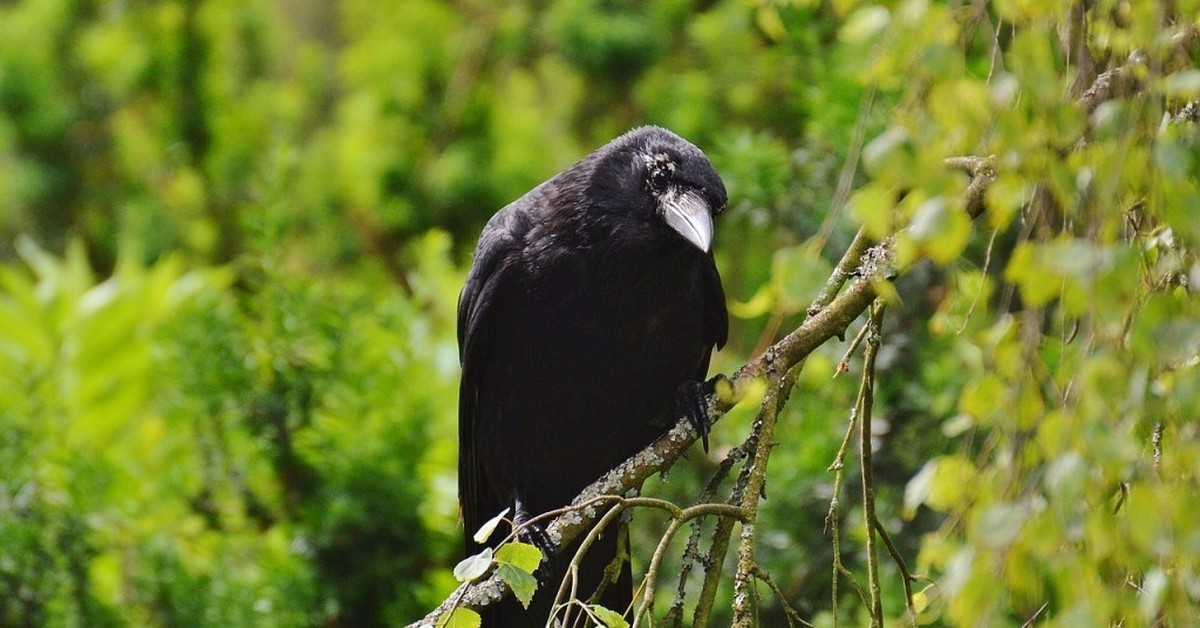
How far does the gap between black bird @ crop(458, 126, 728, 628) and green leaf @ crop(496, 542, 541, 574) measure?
107 cm

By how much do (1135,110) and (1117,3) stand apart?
62 centimetres

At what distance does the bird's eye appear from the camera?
289 centimetres

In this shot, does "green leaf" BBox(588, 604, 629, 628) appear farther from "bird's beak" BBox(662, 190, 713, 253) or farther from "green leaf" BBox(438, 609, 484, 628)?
"bird's beak" BBox(662, 190, 713, 253)

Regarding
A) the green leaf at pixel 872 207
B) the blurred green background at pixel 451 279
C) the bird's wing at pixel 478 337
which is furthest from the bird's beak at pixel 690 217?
the green leaf at pixel 872 207

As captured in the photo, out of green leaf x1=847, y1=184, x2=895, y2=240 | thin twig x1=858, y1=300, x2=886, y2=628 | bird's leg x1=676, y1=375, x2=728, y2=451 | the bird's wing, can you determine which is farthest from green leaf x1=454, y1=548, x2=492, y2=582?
the bird's wing

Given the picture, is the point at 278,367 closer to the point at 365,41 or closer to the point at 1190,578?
the point at 1190,578

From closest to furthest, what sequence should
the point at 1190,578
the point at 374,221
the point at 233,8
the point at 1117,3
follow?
the point at 1190,578 < the point at 1117,3 < the point at 374,221 < the point at 233,8

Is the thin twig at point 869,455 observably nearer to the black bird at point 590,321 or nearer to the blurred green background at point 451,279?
the blurred green background at point 451,279

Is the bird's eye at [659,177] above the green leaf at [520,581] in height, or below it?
above

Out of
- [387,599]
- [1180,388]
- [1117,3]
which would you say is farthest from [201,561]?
[1180,388]

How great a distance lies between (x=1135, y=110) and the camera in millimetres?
1223

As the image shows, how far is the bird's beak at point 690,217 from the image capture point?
269cm

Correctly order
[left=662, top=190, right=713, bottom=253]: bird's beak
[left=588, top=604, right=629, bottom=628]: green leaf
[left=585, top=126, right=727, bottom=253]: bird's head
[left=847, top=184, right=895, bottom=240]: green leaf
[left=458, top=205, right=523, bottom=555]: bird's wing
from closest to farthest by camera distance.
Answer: [left=847, top=184, right=895, bottom=240]: green leaf
[left=588, top=604, right=629, bottom=628]: green leaf
[left=662, top=190, right=713, bottom=253]: bird's beak
[left=585, top=126, right=727, bottom=253]: bird's head
[left=458, top=205, right=523, bottom=555]: bird's wing

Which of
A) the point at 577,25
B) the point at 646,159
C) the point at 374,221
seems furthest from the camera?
the point at 374,221
